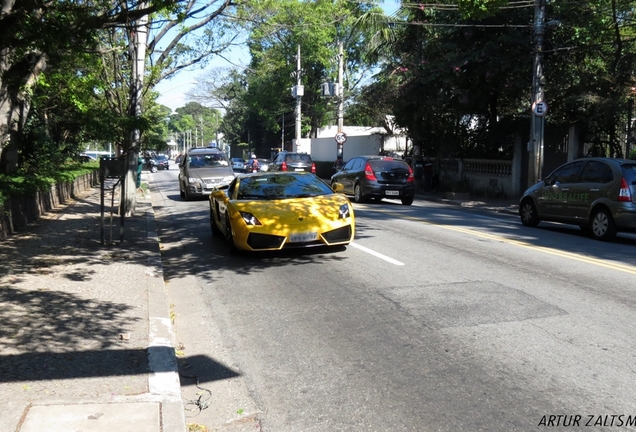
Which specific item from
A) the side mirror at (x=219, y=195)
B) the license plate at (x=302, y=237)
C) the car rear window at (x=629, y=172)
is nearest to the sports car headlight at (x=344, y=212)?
the license plate at (x=302, y=237)

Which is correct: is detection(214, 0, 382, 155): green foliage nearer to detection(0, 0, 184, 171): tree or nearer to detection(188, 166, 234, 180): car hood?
detection(188, 166, 234, 180): car hood

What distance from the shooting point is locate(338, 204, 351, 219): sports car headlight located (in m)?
9.70

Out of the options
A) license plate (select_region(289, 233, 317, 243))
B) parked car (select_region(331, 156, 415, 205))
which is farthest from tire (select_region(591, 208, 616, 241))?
parked car (select_region(331, 156, 415, 205))

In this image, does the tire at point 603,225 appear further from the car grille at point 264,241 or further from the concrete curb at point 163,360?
the concrete curb at point 163,360

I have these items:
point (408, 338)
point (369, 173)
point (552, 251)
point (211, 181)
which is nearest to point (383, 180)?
point (369, 173)

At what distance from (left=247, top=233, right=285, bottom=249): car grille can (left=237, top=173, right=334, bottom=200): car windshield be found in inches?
42.1

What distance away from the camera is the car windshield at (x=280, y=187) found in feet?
33.6

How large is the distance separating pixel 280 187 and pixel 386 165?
32.1 ft

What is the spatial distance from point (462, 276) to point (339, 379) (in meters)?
3.80

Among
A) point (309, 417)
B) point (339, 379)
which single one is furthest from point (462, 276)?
point (309, 417)

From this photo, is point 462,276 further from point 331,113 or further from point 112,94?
point 331,113

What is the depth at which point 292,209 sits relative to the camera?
9508 millimetres

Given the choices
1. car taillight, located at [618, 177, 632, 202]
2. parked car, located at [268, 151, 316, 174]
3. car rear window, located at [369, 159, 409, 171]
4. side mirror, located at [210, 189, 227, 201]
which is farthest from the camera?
parked car, located at [268, 151, 316, 174]

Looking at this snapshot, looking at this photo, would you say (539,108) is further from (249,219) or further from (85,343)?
(85,343)
